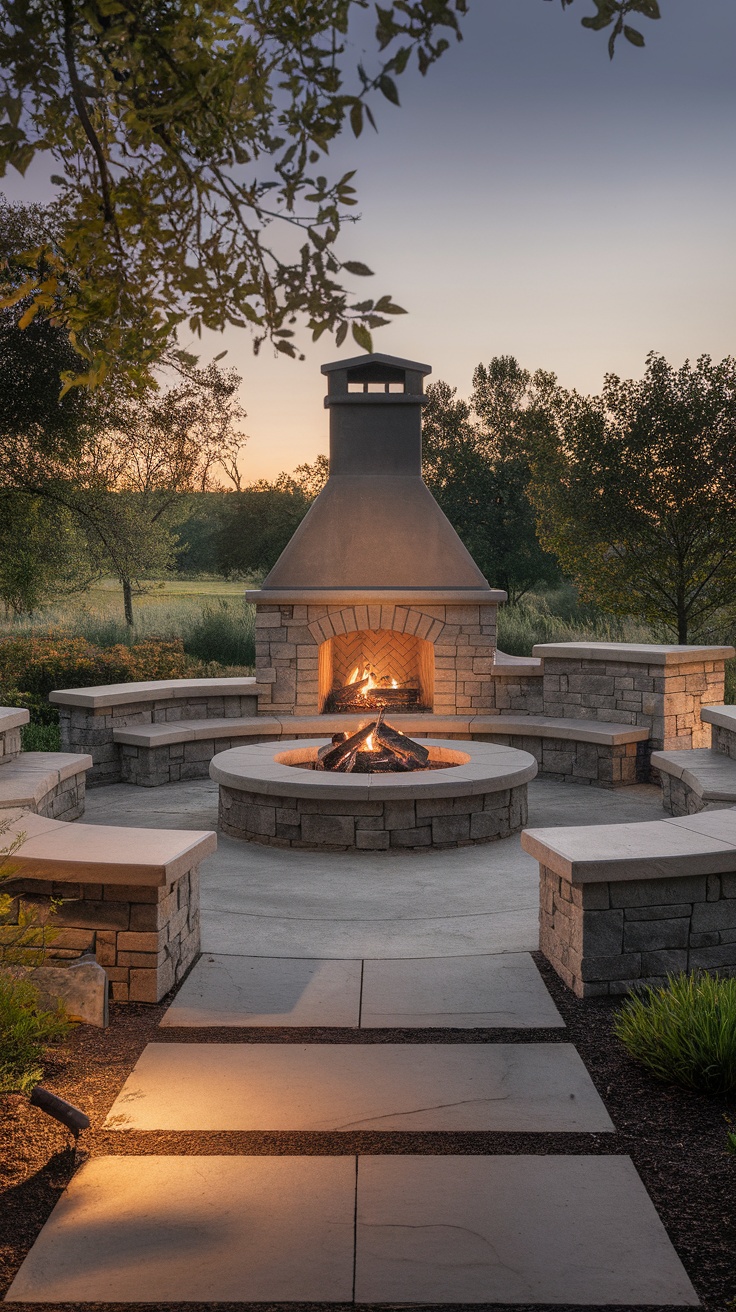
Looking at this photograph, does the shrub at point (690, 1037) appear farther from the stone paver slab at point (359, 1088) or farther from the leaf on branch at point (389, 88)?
the leaf on branch at point (389, 88)

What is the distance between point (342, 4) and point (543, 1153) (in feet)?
12.0

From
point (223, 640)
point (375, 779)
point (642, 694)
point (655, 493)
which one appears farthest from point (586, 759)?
Result: point (223, 640)

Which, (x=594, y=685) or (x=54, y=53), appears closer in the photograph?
(x=54, y=53)

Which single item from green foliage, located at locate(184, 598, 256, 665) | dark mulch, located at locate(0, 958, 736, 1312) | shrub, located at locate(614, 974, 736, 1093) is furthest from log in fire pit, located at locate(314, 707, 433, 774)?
green foliage, located at locate(184, 598, 256, 665)

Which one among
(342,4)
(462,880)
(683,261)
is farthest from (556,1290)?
(683,261)

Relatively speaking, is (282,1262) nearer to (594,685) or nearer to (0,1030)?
(0,1030)

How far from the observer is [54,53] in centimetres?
282

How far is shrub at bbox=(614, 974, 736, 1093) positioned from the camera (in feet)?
11.5

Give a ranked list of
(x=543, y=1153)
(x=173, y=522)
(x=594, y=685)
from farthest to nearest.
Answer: (x=173, y=522), (x=594, y=685), (x=543, y=1153)

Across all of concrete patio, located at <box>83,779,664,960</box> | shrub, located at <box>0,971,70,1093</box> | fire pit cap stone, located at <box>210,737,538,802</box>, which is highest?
fire pit cap stone, located at <box>210,737,538,802</box>

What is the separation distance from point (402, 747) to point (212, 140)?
6003mm

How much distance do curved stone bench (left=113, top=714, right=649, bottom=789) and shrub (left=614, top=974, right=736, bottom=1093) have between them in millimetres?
5967

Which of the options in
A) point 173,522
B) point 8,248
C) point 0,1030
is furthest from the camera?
point 173,522

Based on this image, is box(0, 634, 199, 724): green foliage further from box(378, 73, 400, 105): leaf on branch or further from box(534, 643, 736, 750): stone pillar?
box(378, 73, 400, 105): leaf on branch
